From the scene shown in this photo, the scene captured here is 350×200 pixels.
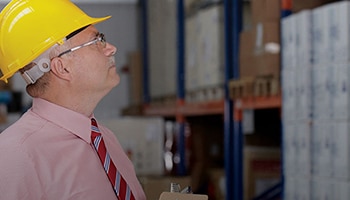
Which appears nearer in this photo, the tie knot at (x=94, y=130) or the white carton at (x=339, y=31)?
the tie knot at (x=94, y=130)

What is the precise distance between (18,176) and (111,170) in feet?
1.11

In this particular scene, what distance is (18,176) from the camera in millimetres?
2088

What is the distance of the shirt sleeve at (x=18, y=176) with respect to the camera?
208 centimetres

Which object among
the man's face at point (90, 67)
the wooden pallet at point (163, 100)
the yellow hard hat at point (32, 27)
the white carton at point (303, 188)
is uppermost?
the yellow hard hat at point (32, 27)

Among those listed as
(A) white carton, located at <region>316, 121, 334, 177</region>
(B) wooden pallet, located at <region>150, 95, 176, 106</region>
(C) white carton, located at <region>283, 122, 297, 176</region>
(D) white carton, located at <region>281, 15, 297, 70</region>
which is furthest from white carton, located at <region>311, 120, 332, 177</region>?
A: (B) wooden pallet, located at <region>150, 95, 176, 106</region>

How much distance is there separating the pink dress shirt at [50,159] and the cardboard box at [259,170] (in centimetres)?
531

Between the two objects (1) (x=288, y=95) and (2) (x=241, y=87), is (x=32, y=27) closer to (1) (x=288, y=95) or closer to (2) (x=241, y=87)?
(1) (x=288, y=95)

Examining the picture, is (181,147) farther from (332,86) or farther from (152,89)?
(332,86)

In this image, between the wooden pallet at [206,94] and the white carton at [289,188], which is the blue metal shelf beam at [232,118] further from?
the white carton at [289,188]

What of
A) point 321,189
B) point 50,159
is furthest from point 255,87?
point 50,159

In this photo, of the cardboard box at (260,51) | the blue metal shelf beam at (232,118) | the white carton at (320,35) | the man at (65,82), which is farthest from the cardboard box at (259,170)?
the man at (65,82)

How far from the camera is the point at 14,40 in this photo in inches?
92.3

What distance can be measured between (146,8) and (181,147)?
2.81 m

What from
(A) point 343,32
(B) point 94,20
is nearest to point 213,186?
(A) point 343,32
